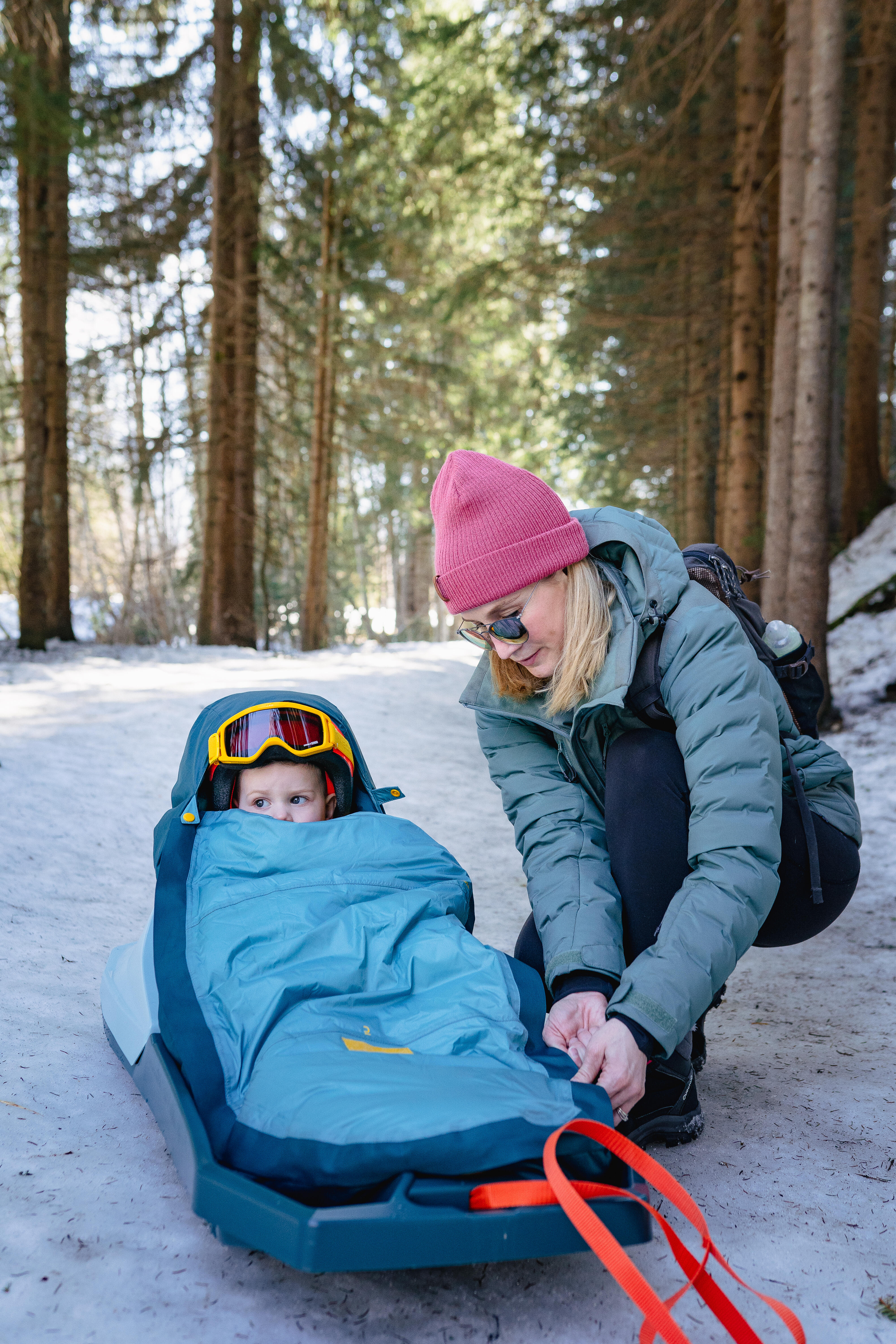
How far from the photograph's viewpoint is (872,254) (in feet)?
29.2

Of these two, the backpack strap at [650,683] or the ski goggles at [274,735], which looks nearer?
the backpack strap at [650,683]

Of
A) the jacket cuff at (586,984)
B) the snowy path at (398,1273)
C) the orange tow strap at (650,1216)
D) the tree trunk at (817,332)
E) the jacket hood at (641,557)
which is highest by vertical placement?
the tree trunk at (817,332)

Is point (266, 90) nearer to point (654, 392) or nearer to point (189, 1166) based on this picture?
point (654, 392)

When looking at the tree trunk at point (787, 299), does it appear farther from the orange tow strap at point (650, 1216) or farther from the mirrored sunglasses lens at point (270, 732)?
the orange tow strap at point (650, 1216)

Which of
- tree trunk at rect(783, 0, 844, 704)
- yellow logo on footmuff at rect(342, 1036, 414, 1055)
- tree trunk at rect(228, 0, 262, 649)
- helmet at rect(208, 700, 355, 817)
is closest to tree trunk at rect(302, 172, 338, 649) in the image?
tree trunk at rect(228, 0, 262, 649)

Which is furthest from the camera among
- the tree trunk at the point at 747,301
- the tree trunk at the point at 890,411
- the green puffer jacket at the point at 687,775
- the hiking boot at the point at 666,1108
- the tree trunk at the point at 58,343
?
the tree trunk at the point at 58,343

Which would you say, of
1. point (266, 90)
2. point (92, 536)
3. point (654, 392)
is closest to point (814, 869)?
point (654, 392)

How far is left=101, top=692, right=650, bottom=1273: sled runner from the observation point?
3.95 feet

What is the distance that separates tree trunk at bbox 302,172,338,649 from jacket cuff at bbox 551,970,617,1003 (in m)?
10.2

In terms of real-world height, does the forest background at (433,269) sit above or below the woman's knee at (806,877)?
above

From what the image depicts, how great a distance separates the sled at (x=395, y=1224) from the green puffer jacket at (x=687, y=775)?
15.4 inches

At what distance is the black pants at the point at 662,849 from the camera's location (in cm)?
186

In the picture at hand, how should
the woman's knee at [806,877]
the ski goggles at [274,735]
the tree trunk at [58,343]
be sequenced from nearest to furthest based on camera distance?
1. the woman's knee at [806,877]
2. the ski goggles at [274,735]
3. the tree trunk at [58,343]

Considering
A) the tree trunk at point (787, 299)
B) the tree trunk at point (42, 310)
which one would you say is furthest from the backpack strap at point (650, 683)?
the tree trunk at point (42, 310)
